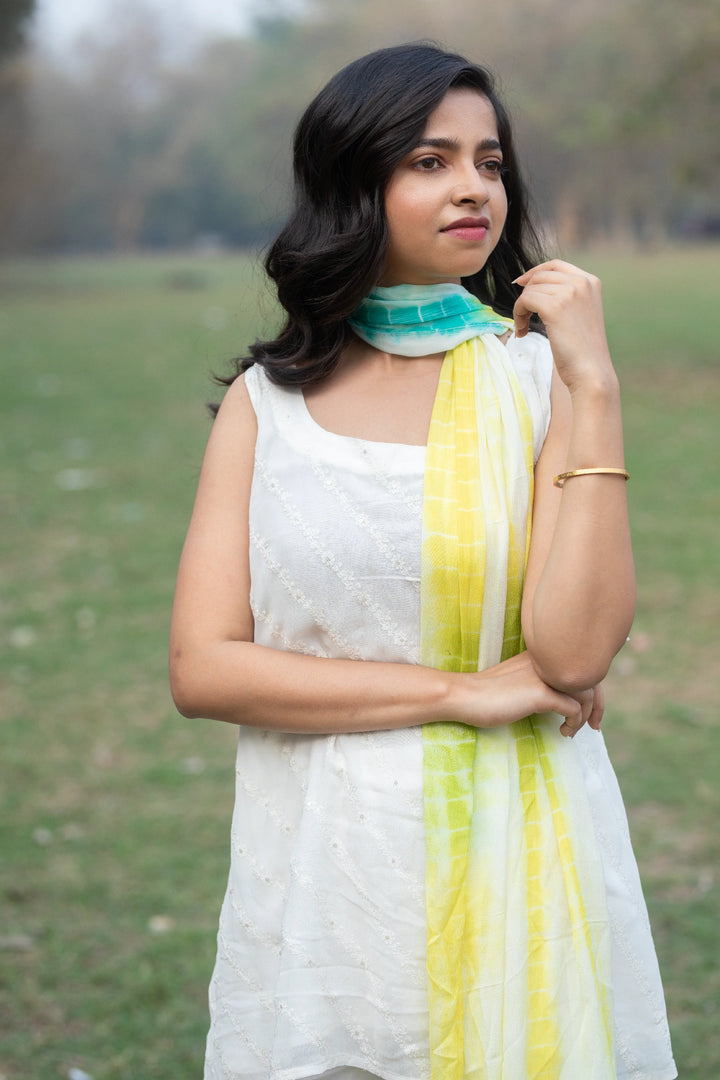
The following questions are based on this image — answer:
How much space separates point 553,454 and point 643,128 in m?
13.0

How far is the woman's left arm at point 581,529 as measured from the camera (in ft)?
5.24

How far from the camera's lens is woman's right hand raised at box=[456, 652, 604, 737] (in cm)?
168

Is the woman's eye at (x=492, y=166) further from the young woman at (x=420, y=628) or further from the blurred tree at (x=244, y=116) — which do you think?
the blurred tree at (x=244, y=116)

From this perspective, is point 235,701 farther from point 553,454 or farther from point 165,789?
point 165,789

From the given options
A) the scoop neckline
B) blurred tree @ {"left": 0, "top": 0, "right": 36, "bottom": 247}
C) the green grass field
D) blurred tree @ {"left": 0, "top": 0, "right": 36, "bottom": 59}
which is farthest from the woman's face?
blurred tree @ {"left": 0, "top": 0, "right": 36, "bottom": 247}

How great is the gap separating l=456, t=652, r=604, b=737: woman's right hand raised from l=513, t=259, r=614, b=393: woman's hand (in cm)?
38

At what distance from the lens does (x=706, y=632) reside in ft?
19.6

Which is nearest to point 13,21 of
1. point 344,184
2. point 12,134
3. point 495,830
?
point 12,134

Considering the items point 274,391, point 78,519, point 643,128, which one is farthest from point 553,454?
point 643,128

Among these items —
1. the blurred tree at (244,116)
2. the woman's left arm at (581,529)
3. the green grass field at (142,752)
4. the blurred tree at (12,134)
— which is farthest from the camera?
the blurred tree at (244,116)

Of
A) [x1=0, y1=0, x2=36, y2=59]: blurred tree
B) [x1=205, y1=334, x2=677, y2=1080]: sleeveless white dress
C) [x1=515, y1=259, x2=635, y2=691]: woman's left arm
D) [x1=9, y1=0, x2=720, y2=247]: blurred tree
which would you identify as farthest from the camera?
[x1=9, y1=0, x2=720, y2=247]: blurred tree

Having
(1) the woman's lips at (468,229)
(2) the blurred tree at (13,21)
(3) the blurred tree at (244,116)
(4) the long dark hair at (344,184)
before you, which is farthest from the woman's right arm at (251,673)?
(3) the blurred tree at (244,116)

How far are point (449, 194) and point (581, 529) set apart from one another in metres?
0.49

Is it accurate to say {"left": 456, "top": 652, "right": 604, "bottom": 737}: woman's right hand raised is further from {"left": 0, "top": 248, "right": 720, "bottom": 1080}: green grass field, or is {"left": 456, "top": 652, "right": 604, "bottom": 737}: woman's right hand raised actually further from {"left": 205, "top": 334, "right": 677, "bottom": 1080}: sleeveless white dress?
{"left": 0, "top": 248, "right": 720, "bottom": 1080}: green grass field
